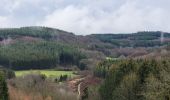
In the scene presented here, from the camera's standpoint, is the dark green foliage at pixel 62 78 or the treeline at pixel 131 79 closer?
the treeline at pixel 131 79

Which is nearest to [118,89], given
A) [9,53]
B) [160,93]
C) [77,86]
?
[160,93]

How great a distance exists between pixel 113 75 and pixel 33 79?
2657 cm

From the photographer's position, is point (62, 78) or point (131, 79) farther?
point (62, 78)

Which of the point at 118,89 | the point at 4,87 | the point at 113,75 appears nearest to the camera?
the point at 4,87

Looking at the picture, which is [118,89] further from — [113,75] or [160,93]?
[160,93]

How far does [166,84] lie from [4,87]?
1312 inches

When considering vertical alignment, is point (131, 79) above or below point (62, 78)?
above

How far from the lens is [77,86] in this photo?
12200cm

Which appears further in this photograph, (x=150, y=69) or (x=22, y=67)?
(x=22, y=67)

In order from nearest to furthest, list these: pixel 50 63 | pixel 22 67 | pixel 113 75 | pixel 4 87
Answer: pixel 4 87
pixel 113 75
pixel 22 67
pixel 50 63

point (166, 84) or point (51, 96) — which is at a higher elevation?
point (166, 84)

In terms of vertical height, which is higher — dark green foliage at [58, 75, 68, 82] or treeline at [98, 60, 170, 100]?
treeline at [98, 60, 170, 100]

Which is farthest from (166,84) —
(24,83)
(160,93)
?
(24,83)

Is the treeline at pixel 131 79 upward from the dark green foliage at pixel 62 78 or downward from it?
upward
